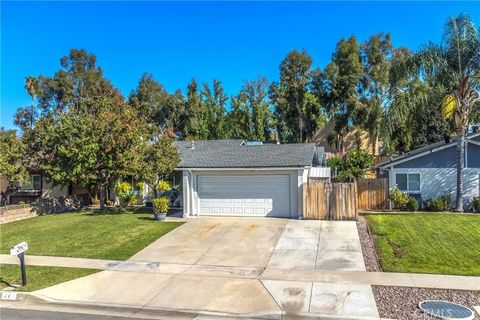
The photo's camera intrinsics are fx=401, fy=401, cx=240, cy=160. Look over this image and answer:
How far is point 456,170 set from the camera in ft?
68.9

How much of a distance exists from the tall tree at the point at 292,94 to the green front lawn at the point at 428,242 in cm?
2464

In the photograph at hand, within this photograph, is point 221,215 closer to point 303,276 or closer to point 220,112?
point 303,276

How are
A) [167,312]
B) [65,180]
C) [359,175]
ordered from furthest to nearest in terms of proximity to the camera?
[359,175], [65,180], [167,312]

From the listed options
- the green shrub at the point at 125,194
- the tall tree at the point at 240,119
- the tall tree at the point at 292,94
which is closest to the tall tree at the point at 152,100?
the tall tree at the point at 240,119

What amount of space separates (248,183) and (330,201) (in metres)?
4.09

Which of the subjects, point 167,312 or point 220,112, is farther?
point 220,112

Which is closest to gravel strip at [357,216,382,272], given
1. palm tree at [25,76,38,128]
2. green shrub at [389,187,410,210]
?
green shrub at [389,187,410,210]

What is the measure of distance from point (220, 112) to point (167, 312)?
37.6m

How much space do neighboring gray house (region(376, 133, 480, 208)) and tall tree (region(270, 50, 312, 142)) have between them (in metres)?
21.3

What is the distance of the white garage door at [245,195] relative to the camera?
63.6ft

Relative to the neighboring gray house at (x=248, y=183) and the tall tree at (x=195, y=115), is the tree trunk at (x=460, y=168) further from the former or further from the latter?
the tall tree at (x=195, y=115)


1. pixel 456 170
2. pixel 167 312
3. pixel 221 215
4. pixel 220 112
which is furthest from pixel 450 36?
pixel 220 112

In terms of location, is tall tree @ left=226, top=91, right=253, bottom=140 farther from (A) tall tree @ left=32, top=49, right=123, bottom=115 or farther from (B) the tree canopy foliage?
(A) tall tree @ left=32, top=49, right=123, bottom=115

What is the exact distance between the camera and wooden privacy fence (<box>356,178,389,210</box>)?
21172 millimetres
